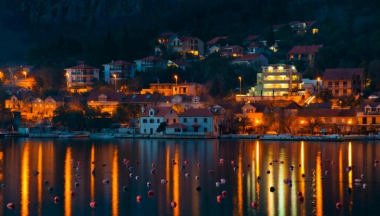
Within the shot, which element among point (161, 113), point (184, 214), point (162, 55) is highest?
point (162, 55)

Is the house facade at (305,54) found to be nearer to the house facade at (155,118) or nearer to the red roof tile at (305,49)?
the red roof tile at (305,49)

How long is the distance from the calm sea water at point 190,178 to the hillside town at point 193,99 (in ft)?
23.5

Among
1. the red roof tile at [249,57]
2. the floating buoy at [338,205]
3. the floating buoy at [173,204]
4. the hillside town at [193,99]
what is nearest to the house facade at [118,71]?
the hillside town at [193,99]

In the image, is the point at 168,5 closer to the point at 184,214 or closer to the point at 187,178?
the point at 187,178

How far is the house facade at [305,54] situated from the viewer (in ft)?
276

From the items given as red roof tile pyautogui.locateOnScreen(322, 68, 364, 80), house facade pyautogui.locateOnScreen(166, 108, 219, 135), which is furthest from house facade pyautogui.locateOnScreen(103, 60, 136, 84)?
red roof tile pyautogui.locateOnScreen(322, 68, 364, 80)

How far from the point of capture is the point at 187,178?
3694 centimetres

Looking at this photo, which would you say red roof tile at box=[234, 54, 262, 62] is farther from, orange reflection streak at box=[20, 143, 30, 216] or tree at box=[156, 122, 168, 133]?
orange reflection streak at box=[20, 143, 30, 216]

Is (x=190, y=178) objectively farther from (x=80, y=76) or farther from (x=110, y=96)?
(x=80, y=76)

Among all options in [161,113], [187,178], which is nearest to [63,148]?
[161,113]

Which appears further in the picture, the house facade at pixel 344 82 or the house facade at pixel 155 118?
the house facade at pixel 344 82

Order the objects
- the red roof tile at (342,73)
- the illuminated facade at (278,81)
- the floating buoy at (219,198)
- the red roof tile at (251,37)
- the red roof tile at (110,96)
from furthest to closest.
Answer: the red roof tile at (251,37), the red roof tile at (110,96), the illuminated facade at (278,81), the red roof tile at (342,73), the floating buoy at (219,198)

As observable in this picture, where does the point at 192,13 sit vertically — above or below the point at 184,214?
above

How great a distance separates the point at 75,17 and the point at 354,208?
301 ft
